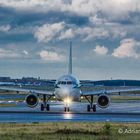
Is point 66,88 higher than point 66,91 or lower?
higher

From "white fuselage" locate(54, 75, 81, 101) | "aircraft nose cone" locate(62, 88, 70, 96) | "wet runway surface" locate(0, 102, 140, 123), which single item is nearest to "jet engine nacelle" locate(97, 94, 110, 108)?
"wet runway surface" locate(0, 102, 140, 123)

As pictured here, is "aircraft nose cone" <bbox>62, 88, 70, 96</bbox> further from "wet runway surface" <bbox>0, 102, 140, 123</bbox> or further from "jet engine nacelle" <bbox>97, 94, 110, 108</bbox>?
"jet engine nacelle" <bbox>97, 94, 110, 108</bbox>

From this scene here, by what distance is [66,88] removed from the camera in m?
57.8

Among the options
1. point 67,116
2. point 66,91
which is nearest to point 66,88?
point 66,91

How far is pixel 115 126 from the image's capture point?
3719 centimetres

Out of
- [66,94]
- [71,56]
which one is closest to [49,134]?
[66,94]

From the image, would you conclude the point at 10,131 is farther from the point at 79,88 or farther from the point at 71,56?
the point at 71,56

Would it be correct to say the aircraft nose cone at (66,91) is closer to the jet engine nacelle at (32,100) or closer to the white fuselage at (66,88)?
the white fuselage at (66,88)

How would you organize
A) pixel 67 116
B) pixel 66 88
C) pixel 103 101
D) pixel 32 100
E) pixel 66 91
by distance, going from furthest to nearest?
pixel 32 100
pixel 103 101
pixel 66 88
pixel 66 91
pixel 67 116

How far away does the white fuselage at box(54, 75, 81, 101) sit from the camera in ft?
189

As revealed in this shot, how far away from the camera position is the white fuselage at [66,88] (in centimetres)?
5772

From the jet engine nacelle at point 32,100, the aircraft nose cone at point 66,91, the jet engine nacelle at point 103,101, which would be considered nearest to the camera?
the aircraft nose cone at point 66,91

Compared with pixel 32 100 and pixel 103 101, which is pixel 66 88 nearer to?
pixel 32 100

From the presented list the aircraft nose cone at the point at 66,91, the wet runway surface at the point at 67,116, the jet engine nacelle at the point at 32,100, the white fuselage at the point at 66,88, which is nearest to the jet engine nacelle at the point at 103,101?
the wet runway surface at the point at 67,116
